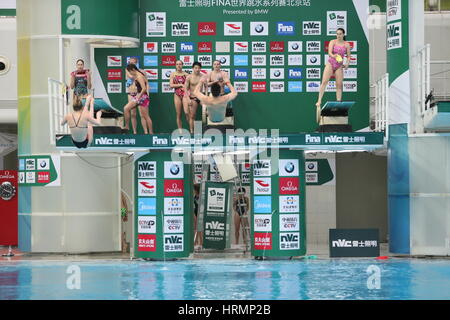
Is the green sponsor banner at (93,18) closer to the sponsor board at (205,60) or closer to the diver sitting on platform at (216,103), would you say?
the sponsor board at (205,60)

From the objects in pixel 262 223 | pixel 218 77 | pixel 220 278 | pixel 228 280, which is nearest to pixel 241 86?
pixel 218 77

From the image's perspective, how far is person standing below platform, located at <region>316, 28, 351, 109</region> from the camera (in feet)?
85.9

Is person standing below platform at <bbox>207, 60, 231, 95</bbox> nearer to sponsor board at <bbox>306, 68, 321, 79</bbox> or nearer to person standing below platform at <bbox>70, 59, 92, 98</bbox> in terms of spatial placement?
sponsor board at <bbox>306, 68, 321, 79</bbox>

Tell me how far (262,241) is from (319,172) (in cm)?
539

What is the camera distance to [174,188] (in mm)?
25047

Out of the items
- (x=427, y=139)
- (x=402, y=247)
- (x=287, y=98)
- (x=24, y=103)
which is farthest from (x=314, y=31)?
(x=24, y=103)

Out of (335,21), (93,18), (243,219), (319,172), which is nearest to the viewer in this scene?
(93,18)

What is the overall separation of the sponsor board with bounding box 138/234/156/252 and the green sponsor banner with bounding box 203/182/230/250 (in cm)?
253

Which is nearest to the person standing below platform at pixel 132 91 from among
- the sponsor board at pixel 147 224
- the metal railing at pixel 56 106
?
the metal railing at pixel 56 106

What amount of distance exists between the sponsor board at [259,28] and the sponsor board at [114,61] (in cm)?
359

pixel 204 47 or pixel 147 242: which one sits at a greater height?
pixel 204 47

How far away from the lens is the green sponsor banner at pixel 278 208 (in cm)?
2488

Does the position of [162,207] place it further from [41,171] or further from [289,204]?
[41,171]

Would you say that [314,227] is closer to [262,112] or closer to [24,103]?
[262,112]
